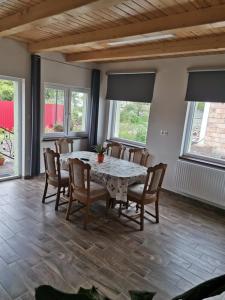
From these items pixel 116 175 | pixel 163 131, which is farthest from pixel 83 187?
pixel 163 131

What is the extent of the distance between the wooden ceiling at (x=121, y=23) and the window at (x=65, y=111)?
1.20 meters

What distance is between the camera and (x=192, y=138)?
4.55m

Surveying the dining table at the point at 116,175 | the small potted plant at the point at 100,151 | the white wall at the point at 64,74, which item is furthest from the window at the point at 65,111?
the small potted plant at the point at 100,151

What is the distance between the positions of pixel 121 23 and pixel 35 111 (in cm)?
247

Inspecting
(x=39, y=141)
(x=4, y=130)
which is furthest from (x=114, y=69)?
(x=4, y=130)

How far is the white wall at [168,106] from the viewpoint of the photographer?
172 inches

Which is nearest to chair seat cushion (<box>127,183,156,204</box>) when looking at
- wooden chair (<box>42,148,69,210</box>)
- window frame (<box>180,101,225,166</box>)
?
wooden chair (<box>42,148,69,210</box>)

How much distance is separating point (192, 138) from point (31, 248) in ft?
11.3

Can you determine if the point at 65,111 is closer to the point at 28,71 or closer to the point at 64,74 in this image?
the point at 64,74

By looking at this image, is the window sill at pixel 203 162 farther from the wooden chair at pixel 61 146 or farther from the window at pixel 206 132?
the wooden chair at pixel 61 146

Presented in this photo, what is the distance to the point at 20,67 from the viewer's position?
14.2ft

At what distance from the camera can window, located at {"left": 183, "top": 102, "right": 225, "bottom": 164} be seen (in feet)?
13.7

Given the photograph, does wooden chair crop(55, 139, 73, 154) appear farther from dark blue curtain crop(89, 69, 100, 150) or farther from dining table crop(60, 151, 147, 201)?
dark blue curtain crop(89, 69, 100, 150)

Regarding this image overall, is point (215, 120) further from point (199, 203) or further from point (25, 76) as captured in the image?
point (25, 76)
